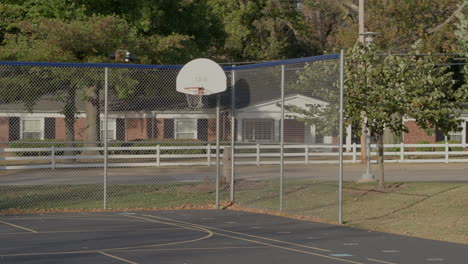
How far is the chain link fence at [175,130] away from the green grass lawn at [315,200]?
45mm

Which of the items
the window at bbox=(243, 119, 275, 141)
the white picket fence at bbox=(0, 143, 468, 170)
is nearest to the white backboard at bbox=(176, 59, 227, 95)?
the window at bbox=(243, 119, 275, 141)

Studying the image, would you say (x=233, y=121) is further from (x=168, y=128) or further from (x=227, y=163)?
(x=168, y=128)

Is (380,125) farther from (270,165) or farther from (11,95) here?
(11,95)

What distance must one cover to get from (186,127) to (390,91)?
633cm

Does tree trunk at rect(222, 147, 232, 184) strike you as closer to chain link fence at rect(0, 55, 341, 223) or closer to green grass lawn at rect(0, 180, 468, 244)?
chain link fence at rect(0, 55, 341, 223)

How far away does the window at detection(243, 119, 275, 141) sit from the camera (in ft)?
59.6

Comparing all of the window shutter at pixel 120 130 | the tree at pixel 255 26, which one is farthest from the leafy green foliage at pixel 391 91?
the tree at pixel 255 26

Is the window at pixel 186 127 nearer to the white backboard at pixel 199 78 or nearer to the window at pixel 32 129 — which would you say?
the white backboard at pixel 199 78

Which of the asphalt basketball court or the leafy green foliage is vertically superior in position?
the leafy green foliage

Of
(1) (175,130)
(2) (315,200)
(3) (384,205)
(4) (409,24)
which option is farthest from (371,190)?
(4) (409,24)

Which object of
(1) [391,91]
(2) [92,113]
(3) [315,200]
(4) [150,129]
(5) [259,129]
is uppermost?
(1) [391,91]

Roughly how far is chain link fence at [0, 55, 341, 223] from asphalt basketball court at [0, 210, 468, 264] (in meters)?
1.86

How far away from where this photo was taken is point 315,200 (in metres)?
16.6

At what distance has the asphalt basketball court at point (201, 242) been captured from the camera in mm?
10844
